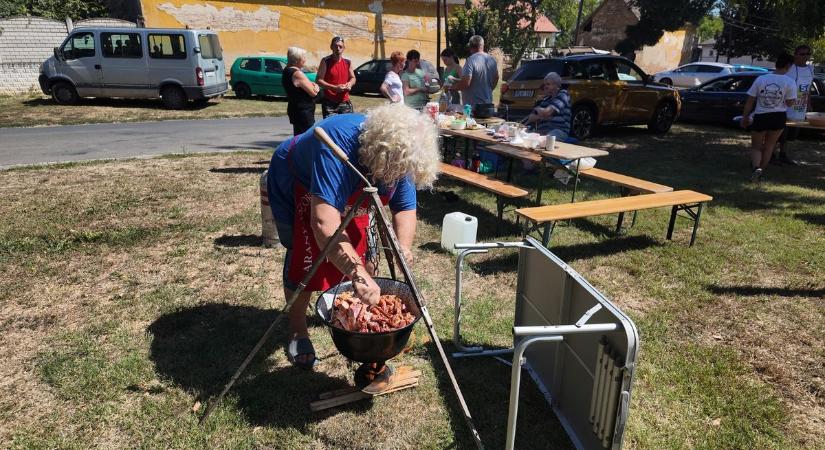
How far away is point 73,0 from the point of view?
83.0 ft

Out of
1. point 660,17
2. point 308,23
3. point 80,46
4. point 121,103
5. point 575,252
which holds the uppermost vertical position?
point 660,17

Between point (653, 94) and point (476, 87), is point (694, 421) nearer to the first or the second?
point (476, 87)

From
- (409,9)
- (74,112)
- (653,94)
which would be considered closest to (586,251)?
(653,94)

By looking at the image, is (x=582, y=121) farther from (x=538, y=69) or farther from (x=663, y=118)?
(x=663, y=118)

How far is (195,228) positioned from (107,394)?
2662mm

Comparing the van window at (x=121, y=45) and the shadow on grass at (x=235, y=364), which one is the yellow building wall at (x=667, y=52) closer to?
the van window at (x=121, y=45)

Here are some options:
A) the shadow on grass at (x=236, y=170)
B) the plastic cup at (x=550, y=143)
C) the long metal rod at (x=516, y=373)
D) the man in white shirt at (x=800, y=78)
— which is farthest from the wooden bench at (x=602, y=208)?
the shadow on grass at (x=236, y=170)

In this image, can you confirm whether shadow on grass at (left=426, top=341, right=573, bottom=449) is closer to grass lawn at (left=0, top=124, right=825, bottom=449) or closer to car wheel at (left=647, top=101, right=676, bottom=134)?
grass lawn at (left=0, top=124, right=825, bottom=449)

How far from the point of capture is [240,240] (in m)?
5.04

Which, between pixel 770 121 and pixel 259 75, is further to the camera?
pixel 259 75

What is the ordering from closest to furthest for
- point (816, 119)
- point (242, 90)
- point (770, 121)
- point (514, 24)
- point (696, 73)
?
point (770, 121), point (816, 119), point (242, 90), point (696, 73), point (514, 24)

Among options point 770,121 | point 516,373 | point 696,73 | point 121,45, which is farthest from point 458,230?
point 696,73

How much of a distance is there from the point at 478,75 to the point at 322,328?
5.63 meters

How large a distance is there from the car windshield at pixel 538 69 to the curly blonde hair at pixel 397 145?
8.66 metres
